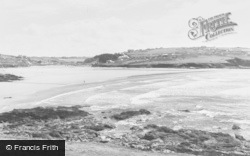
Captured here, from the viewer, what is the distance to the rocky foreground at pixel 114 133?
609 inches

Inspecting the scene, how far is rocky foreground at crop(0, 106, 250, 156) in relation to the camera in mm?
15477

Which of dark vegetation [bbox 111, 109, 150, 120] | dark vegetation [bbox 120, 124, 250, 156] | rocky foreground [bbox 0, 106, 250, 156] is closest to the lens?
dark vegetation [bbox 120, 124, 250, 156]

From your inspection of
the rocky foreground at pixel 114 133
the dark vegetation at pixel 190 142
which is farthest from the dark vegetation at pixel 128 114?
the dark vegetation at pixel 190 142

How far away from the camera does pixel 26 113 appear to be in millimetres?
23000

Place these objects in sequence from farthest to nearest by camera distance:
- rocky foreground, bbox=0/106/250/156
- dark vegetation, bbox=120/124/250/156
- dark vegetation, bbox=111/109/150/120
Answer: dark vegetation, bbox=111/109/150/120 → rocky foreground, bbox=0/106/250/156 → dark vegetation, bbox=120/124/250/156

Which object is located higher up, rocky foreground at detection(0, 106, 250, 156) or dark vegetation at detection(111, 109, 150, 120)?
dark vegetation at detection(111, 109, 150, 120)

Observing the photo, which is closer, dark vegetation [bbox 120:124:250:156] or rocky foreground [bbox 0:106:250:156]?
dark vegetation [bbox 120:124:250:156]

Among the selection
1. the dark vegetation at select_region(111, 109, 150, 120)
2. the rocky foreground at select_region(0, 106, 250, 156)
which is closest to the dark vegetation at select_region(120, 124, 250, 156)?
the rocky foreground at select_region(0, 106, 250, 156)

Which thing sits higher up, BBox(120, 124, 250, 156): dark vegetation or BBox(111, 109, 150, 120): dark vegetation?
BBox(111, 109, 150, 120): dark vegetation

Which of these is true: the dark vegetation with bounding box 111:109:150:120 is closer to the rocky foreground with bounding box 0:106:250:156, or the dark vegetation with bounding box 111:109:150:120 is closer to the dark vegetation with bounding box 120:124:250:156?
the rocky foreground with bounding box 0:106:250:156

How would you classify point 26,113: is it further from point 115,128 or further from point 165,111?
point 165,111

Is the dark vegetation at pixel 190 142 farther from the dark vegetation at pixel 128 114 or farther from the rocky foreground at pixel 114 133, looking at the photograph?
the dark vegetation at pixel 128 114

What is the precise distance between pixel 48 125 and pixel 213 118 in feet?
36.1

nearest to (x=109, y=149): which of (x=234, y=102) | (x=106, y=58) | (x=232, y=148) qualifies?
(x=232, y=148)
